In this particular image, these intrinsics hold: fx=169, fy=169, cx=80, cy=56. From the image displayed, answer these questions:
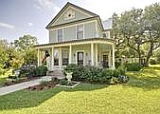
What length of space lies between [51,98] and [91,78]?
507 cm

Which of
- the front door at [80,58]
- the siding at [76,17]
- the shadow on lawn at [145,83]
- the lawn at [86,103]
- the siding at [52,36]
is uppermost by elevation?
the siding at [76,17]

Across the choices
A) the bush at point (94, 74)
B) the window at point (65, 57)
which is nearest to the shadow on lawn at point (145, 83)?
the bush at point (94, 74)

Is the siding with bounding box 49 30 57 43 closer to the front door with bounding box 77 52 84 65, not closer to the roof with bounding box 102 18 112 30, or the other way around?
the front door with bounding box 77 52 84 65

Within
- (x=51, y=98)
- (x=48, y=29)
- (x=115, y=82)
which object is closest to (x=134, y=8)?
(x=48, y=29)

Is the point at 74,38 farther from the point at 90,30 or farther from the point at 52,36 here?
the point at 52,36

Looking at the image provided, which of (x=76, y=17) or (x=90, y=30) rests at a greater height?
(x=76, y=17)

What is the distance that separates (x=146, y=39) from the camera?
28.2 m

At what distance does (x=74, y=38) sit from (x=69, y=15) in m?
3.25

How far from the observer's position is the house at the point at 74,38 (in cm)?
1935

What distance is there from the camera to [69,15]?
2178 cm

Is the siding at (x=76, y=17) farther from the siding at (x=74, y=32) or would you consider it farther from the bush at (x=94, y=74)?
the bush at (x=94, y=74)

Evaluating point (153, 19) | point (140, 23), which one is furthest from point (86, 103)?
Result: point (140, 23)

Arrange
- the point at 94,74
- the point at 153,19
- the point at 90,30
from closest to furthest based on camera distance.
→ the point at 94,74, the point at 90,30, the point at 153,19

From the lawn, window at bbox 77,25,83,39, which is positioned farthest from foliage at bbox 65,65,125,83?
window at bbox 77,25,83,39
